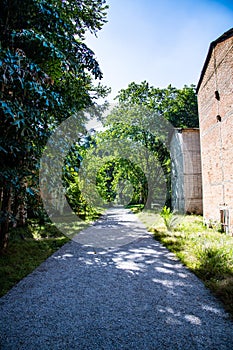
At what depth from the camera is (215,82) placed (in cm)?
700

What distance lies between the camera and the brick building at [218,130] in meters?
6.14

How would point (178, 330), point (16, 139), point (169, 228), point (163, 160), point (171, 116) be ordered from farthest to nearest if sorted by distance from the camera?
point (171, 116) < point (163, 160) < point (169, 228) < point (16, 139) < point (178, 330)

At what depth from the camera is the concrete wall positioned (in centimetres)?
1189

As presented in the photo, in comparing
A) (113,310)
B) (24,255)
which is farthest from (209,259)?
(24,255)

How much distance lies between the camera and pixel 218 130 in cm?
683

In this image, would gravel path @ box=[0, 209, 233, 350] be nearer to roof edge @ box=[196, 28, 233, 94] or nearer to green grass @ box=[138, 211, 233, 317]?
green grass @ box=[138, 211, 233, 317]

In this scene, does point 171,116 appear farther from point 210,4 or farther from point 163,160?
point 210,4

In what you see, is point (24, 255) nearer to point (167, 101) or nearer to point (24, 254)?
point (24, 254)

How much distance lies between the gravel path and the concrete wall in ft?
27.3

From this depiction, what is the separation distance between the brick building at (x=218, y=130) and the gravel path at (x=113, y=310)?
347 centimetres

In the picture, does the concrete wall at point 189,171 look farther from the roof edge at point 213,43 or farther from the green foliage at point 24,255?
the green foliage at point 24,255

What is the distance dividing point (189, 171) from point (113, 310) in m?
10.5

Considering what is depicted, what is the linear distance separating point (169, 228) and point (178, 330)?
5.23 meters

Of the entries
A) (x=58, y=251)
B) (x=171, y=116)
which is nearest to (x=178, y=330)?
(x=58, y=251)
